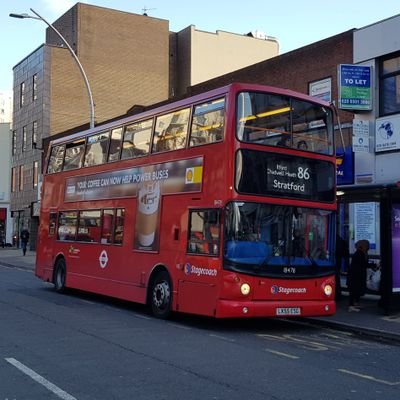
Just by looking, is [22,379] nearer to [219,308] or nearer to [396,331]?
[219,308]

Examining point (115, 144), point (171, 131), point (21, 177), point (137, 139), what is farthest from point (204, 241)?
point (21, 177)

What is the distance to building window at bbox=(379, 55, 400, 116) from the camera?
54.9ft

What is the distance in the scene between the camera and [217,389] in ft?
20.6

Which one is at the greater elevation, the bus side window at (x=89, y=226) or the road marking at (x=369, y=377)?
the bus side window at (x=89, y=226)

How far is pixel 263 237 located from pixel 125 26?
4307cm

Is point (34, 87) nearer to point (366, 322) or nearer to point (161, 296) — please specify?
point (161, 296)

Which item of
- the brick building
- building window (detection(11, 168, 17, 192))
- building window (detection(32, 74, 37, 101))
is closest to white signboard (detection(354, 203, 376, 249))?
the brick building

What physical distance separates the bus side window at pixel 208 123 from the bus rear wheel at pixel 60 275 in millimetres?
6891

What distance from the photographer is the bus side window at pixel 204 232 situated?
33.8ft

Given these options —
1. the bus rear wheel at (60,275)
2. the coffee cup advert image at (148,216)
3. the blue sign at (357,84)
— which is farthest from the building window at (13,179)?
the coffee cup advert image at (148,216)

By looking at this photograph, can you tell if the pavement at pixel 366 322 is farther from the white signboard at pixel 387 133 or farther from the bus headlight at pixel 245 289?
the white signboard at pixel 387 133

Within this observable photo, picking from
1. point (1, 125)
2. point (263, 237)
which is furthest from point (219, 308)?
point (1, 125)

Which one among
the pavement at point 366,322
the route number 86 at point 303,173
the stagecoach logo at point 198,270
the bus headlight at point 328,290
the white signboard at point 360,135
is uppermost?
the white signboard at point 360,135

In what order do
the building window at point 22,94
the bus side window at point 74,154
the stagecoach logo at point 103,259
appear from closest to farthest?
the stagecoach logo at point 103,259, the bus side window at point 74,154, the building window at point 22,94
